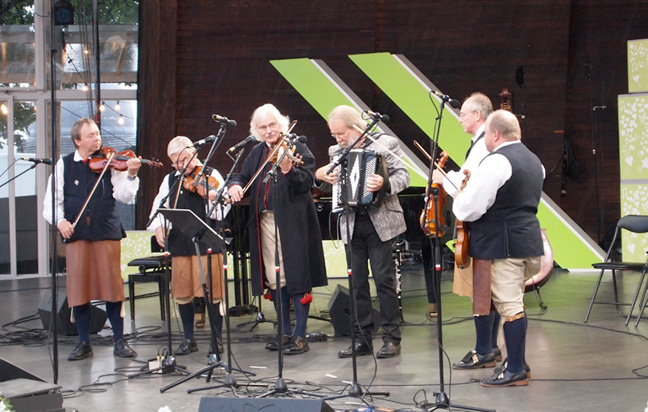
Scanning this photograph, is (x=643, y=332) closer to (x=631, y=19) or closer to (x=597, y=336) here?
(x=597, y=336)

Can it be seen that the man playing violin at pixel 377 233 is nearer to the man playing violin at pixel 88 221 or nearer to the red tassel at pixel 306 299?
the red tassel at pixel 306 299

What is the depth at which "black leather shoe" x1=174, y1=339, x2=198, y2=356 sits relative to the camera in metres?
5.75

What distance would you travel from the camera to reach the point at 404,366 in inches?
203

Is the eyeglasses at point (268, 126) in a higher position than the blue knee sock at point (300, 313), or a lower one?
higher

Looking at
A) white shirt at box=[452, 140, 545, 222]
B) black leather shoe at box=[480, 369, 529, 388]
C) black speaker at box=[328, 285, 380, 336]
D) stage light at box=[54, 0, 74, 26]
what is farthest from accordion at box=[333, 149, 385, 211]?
stage light at box=[54, 0, 74, 26]

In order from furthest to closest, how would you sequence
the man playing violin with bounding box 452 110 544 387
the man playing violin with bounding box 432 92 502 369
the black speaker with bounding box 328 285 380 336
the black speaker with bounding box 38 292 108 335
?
the black speaker with bounding box 38 292 108 335, the black speaker with bounding box 328 285 380 336, the man playing violin with bounding box 432 92 502 369, the man playing violin with bounding box 452 110 544 387

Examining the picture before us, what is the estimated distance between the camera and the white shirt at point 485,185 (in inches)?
172

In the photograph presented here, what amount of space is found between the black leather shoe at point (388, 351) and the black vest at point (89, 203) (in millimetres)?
2111

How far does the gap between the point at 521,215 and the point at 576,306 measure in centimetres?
350

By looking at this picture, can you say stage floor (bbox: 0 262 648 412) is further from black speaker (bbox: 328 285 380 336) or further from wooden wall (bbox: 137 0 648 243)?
wooden wall (bbox: 137 0 648 243)

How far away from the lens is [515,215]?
4.47 metres

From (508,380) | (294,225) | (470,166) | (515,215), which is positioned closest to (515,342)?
(508,380)

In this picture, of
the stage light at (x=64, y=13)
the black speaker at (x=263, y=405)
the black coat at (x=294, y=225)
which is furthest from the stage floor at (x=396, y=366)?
the stage light at (x=64, y=13)

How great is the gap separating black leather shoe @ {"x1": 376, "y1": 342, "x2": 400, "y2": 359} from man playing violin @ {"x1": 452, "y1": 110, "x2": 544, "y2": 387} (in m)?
0.98
